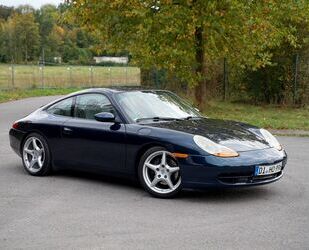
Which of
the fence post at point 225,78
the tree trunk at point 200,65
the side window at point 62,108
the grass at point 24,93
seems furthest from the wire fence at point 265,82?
the side window at point 62,108

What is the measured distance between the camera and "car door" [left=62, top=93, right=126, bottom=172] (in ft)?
25.9

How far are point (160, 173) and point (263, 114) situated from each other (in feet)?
45.8

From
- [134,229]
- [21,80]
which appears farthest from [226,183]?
[21,80]

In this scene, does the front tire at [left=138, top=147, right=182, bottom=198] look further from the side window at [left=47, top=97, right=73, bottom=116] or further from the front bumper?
the side window at [left=47, top=97, right=73, bottom=116]

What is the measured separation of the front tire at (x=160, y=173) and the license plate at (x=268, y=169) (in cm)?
94

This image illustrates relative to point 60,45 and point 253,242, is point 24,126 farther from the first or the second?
point 60,45

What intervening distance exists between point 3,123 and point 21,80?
86.2 feet

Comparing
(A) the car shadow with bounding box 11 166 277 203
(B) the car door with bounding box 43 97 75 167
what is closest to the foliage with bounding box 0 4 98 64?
(B) the car door with bounding box 43 97 75 167

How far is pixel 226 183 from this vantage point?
7094mm

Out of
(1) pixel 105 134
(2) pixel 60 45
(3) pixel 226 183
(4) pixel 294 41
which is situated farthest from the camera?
(2) pixel 60 45

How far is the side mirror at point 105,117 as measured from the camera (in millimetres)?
7941

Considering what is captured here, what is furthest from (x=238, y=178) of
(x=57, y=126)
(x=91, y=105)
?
(x=57, y=126)

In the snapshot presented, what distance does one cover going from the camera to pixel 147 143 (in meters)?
7.53

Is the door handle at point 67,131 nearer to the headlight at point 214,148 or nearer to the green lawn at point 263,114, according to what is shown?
the headlight at point 214,148
